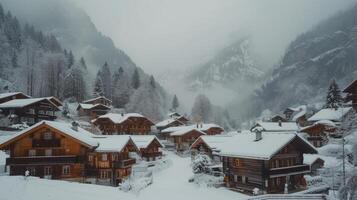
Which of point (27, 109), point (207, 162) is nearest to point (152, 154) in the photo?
point (207, 162)

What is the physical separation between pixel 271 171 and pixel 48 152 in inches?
1220

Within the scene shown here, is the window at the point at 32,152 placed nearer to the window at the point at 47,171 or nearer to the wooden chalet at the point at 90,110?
the window at the point at 47,171

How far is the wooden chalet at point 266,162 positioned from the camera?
3550cm

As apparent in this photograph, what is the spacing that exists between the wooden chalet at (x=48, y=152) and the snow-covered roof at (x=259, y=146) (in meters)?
20.5

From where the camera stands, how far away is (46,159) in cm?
3962

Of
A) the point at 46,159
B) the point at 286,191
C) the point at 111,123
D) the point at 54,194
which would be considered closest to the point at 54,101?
the point at 111,123

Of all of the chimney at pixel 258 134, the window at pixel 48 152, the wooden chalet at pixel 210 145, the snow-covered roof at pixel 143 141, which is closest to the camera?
the chimney at pixel 258 134

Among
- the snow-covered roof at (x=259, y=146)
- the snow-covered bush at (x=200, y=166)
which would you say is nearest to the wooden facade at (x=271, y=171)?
the snow-covered roof at (x=259, y=146)

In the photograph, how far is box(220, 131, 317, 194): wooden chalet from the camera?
35.5m

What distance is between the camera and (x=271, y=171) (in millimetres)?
35781

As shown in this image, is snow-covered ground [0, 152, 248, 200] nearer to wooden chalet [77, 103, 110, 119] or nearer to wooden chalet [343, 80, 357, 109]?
wooden chalet [343, 80, 357, 109]

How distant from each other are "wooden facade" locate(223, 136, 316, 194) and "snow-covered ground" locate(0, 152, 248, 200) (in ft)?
7.85

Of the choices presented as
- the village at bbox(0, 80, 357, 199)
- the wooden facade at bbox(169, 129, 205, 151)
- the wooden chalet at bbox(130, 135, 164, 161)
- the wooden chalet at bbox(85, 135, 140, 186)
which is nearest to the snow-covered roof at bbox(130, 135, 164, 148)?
the wooden chalet at bbox(130, 135, 164, 161)

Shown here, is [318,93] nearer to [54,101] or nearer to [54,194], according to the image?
[54,101]
